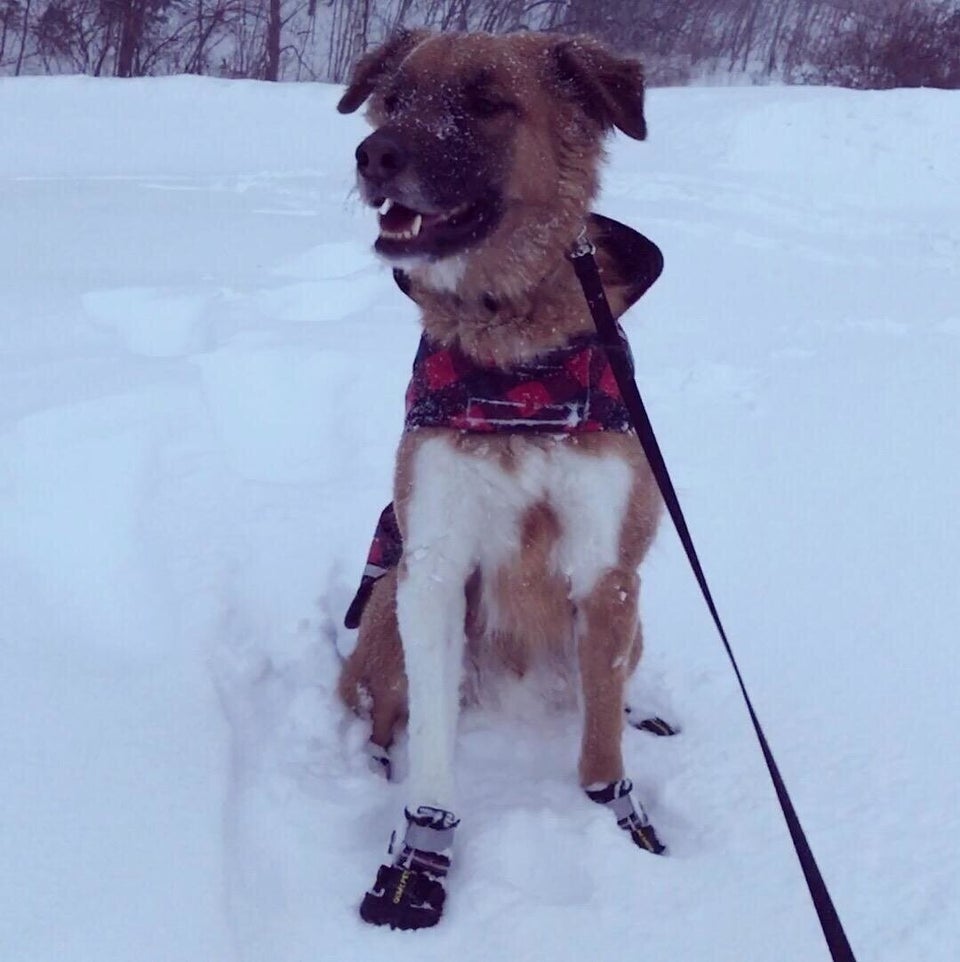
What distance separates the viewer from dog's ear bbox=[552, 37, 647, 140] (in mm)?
1949

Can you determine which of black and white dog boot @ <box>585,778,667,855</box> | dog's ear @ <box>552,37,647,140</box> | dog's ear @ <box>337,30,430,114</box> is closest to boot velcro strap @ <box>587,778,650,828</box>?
black and white dog boot @ <box>585,778,667,855</box>

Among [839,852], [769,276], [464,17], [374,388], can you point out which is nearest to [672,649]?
[839,852]

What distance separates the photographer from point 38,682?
205 cm

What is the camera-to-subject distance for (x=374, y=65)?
89.4 inches

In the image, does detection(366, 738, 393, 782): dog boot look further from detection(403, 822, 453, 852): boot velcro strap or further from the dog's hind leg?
the dog's hind leg

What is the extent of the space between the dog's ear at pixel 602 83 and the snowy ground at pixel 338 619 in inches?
53.9

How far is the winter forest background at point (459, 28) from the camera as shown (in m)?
16.7

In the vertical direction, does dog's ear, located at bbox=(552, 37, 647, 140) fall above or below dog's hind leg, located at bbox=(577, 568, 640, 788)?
above

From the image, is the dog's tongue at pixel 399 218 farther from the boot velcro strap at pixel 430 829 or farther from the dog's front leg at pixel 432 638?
the boot velcro strap at pixel 430 829

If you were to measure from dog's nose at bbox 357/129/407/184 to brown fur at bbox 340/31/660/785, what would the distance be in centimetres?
6

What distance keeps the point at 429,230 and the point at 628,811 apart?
1275 mm

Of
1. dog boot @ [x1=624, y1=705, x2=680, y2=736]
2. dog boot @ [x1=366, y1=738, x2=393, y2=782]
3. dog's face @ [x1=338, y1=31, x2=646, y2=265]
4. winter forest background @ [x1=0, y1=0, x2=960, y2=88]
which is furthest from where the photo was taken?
winter forest background @ [x1=0, y1=0, x2=960, y2=88]

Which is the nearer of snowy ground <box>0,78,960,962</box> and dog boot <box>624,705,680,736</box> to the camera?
snowy ground <box>0,78,960,962</box>

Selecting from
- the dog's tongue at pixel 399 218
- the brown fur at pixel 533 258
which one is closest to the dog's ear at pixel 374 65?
the brown fur at pixel 533 258
